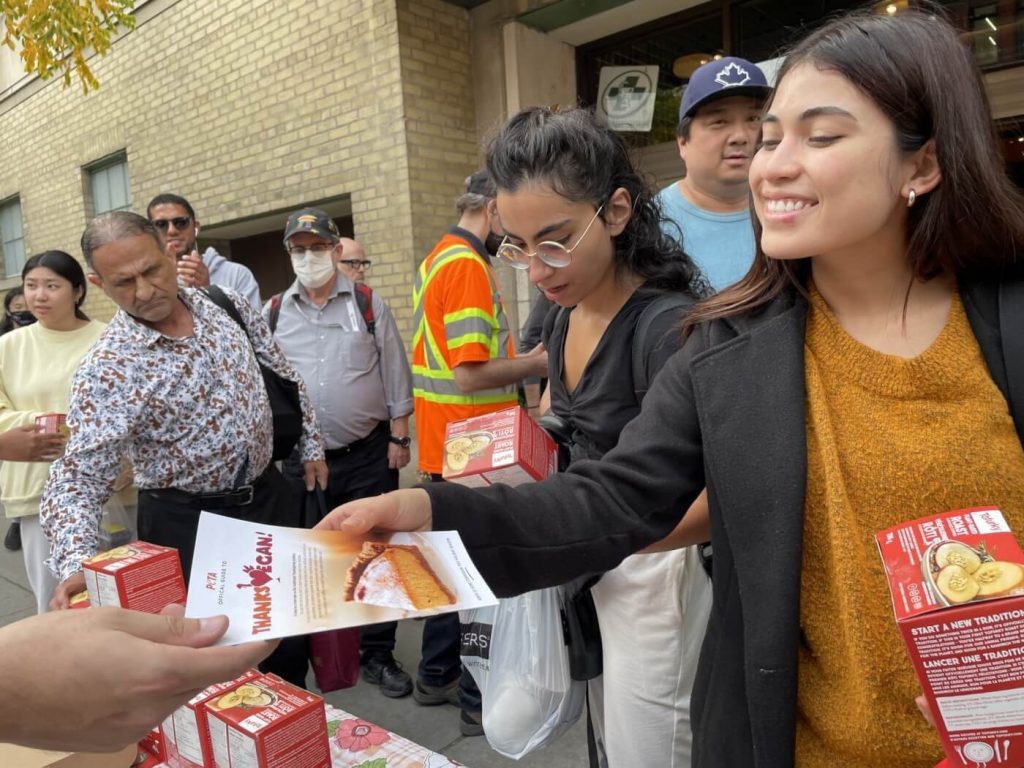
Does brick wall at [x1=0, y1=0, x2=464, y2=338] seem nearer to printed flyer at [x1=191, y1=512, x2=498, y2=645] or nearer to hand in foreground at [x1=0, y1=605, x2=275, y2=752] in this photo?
printed flyer at [x1=191, y1=512, x2=498, y2=645]

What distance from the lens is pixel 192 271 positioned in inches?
152

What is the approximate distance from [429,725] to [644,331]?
228cm

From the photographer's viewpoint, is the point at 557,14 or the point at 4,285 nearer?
the point at 557,14

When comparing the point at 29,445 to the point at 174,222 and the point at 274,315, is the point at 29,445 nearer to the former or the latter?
the point at 274,315

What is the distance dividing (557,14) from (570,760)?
5085 millimetres

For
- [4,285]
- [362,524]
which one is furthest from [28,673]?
[4,285]

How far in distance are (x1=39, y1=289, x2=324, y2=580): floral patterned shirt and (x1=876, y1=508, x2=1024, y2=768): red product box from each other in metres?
2.06

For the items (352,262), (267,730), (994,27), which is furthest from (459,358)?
(994,27)

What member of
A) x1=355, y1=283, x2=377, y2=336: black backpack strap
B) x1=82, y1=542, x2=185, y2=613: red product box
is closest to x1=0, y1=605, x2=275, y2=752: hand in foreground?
x1=82, y1=542, x2=185, y2=613: red product box

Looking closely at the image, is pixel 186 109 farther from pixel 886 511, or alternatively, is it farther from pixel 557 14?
pixel 886 511

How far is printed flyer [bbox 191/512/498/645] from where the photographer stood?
979 mm

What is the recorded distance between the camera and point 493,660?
181 cm

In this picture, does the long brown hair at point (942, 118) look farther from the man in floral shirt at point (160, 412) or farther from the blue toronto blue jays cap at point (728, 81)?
the man in floral shirt at point (160, 412)

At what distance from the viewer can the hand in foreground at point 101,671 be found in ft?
3.03
